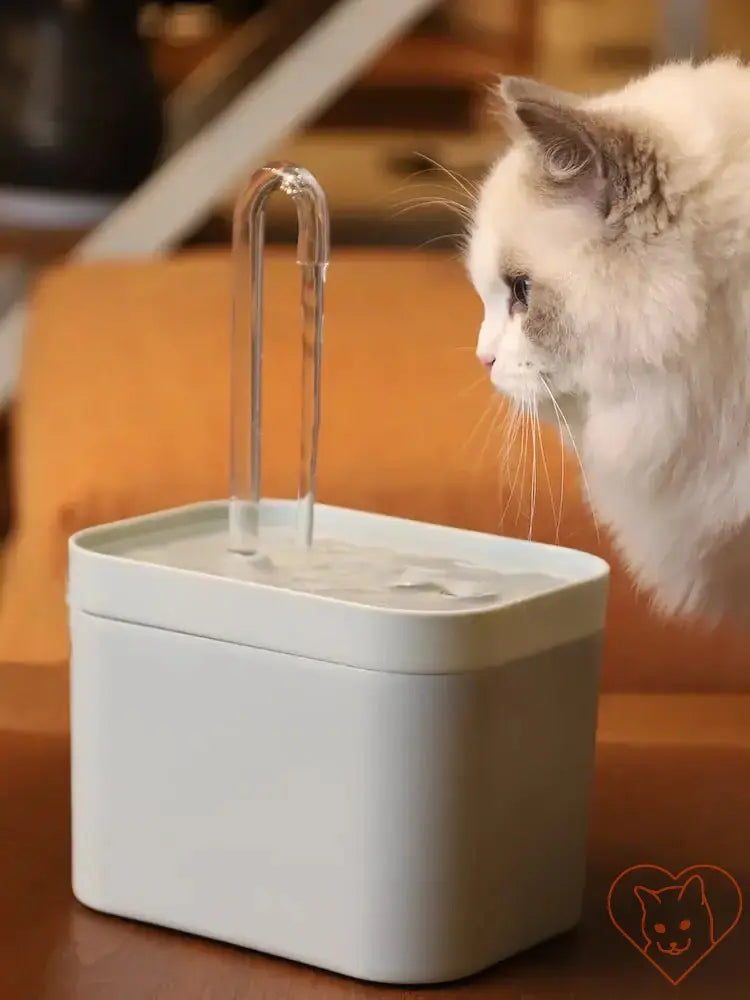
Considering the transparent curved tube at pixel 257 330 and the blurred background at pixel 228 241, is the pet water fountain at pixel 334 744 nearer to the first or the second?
the transparent curved tube at pixel 257 330

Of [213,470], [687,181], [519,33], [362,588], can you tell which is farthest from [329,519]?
[519,33]

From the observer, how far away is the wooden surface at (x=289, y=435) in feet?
3.92

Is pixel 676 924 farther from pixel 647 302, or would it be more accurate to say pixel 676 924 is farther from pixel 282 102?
pixel 282 102

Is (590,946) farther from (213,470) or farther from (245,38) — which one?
(245,38)

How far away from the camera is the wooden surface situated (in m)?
1.19

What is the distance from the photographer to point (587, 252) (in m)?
0.79

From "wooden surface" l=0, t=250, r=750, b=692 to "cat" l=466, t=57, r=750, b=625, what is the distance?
0.21 meters

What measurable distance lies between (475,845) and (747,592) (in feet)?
0.79

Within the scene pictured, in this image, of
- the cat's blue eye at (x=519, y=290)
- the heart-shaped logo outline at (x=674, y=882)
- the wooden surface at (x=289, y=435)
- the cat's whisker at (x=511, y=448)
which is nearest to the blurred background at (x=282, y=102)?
the wooden surface at (x=289, y=435)

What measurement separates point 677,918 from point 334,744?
0.21 m

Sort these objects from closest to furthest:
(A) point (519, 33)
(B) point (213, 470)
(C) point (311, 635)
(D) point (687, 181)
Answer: (C) point (311, 635) → (D) point (687, 181) → (B) point (213, 470) → (A) point (519, 33)

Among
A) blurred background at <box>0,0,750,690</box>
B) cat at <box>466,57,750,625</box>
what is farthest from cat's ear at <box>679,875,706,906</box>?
blurred background at <box>0,0,750,690</box>

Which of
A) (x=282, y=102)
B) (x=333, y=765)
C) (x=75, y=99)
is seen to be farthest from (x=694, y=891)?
(x=75, y=99)

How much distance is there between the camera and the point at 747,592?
32.1 inches
